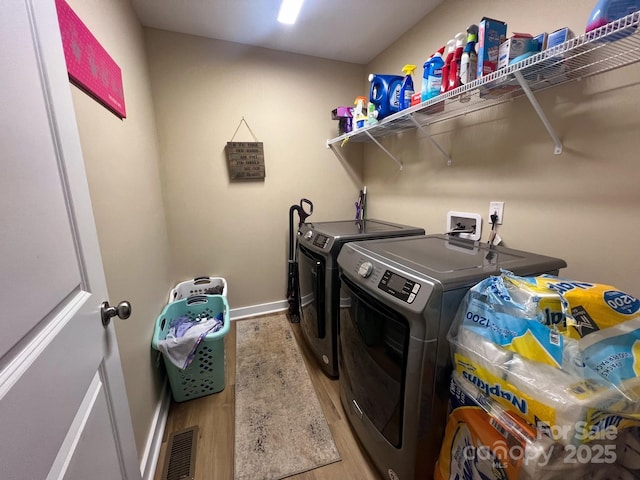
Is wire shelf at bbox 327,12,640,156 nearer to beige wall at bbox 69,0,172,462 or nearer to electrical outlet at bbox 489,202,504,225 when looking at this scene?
electrical outlet at bbox 489,202,504,225

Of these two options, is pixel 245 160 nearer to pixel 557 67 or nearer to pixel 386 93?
pixel 386 93

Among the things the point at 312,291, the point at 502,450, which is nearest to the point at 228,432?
the point at 312,291

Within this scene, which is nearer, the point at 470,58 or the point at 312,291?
the point at 470,58

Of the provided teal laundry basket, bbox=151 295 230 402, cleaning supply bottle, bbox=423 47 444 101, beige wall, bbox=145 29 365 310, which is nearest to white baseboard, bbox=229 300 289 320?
beige wall, bbox=145 29 365 310

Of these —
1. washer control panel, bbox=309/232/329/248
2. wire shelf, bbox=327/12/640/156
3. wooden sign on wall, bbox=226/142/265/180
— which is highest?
wire shelf, bbox=327/12/640/156

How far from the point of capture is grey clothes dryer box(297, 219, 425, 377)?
1510mm

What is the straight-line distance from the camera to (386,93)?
1735mm

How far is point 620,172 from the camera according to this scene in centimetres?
95

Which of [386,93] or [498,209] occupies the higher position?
[386,93]

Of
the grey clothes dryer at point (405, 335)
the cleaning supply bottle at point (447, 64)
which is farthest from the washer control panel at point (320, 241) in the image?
the cleaning supply bottle at point (447, 64)

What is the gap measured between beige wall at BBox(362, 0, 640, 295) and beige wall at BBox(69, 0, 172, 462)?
72.1 inches

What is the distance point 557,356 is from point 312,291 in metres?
1.25

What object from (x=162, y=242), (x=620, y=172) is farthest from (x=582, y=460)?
(x=162, y=242)

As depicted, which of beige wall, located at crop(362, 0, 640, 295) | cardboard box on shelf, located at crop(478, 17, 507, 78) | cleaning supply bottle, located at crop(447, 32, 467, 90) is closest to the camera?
beige wall, located at crop(362, 0, 640, 295)
